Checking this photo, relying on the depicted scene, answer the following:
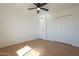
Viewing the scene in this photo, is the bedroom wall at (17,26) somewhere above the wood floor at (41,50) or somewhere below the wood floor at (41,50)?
above

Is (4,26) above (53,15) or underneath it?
underneath

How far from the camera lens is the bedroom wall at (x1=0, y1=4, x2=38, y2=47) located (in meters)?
1.40

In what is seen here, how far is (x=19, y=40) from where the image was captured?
1438 millimetres

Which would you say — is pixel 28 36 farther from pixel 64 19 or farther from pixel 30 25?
pixel 64 19

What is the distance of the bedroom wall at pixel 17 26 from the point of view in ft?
4.58

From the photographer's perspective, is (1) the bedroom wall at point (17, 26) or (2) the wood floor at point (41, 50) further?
(1) the bedroom wall at point (17, 26)

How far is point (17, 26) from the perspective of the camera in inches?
59.3

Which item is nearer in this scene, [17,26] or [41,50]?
[17,26]

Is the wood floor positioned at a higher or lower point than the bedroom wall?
lower

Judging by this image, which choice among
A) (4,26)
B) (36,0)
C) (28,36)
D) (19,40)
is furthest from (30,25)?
(36,0)

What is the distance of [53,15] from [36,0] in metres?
1.03

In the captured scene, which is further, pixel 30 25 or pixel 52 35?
pixel 52 35

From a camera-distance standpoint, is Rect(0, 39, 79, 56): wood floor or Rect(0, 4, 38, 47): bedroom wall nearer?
Rect(0, 39, 79, 56): wood floor

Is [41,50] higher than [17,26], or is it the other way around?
[17,26]
